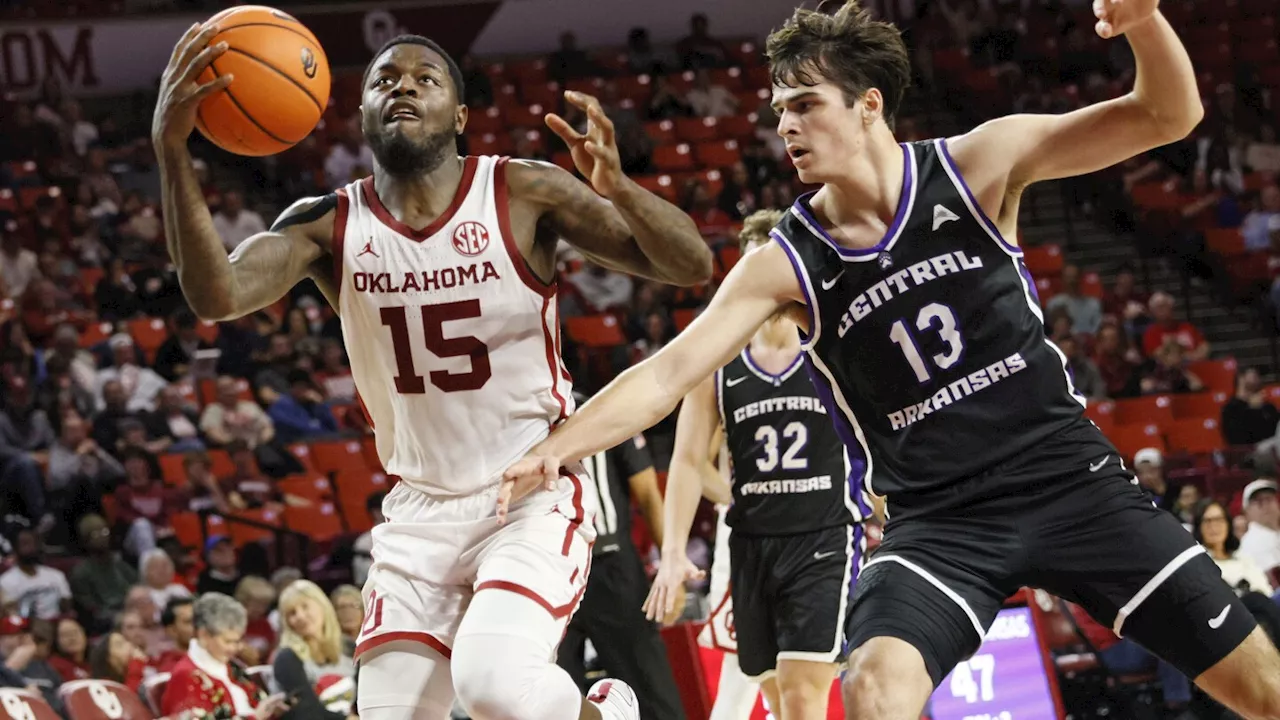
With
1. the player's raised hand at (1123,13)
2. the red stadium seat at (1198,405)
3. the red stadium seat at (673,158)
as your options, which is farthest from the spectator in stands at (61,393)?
the player's raised hand at (1123,13)

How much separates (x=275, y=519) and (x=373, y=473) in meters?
1.05

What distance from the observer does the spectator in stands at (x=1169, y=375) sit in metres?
14.9

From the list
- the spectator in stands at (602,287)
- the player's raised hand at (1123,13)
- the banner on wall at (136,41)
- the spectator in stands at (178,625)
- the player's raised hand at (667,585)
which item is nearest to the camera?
the player's raised hand at (1123,13)

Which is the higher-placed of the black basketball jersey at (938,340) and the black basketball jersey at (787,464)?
the black basketball jersey at (938,340)

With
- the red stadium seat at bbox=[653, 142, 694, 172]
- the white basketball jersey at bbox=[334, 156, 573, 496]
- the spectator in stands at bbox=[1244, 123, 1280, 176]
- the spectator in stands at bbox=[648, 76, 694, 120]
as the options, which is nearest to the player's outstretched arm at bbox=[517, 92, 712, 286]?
the white basketball jersey at bbox=[334, 156, 573, 496]

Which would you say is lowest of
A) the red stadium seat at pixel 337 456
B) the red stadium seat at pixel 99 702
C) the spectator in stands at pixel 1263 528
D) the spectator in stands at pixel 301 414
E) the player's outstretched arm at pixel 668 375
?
the spectator in stands at pixel 1263 528

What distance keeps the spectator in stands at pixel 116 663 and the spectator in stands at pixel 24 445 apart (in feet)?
10.1

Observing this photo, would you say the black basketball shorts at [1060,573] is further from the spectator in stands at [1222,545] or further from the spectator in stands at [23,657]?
the spectator in stands at [23,657]

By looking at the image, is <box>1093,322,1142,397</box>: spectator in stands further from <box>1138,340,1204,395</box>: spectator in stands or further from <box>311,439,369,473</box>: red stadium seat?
<box>311,439,369,473</box>: red stadium seat

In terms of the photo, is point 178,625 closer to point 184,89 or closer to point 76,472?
point 76,472

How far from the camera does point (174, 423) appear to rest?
1295 centimetres

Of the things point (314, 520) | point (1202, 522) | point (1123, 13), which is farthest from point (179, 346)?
point (1123, 13)

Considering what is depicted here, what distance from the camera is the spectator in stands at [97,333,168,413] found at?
519 inches

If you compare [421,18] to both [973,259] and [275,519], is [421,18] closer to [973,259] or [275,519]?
[275,519]
